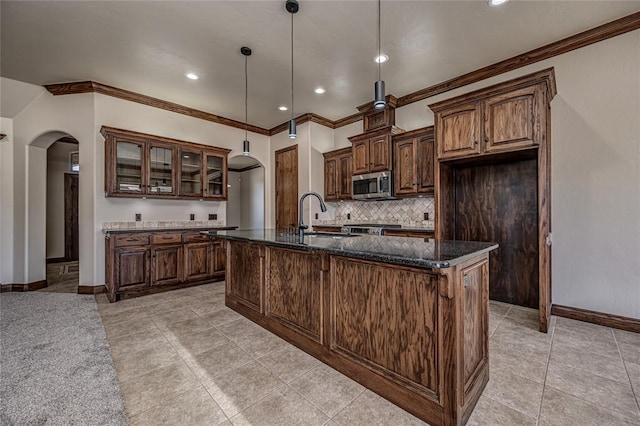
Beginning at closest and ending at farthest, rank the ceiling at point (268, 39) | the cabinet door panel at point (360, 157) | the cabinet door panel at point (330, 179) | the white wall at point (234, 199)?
the ceiling at point (268, 39) < the cabinet door panel at point (360, 157) < the cabinet door panel at point (330, 179) < the white wall at point (234, 199)

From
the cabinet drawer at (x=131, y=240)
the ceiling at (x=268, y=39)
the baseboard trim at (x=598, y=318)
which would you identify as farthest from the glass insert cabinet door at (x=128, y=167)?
the baseboard trim at (x=598, y=318)

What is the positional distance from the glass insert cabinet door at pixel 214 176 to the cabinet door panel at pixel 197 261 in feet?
3.14

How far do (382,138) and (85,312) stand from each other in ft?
15.1

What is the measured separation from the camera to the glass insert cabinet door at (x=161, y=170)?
14.0 ft

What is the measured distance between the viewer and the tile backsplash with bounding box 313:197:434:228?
4398mm

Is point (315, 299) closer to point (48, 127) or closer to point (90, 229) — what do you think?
point (90, 229)

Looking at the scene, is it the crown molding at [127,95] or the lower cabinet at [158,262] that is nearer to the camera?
the lower cabinet at [158,262]

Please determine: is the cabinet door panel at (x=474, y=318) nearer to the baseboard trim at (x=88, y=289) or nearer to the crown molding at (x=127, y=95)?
the baseboard trim at (x=88, y=289)

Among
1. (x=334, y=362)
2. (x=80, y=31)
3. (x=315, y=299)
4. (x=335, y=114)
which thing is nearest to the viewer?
(x=334, y=362)

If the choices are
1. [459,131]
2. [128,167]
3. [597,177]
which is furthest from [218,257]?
[597,177]

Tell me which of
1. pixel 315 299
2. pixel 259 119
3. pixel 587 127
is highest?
pixel 259 119

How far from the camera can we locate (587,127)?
293cm

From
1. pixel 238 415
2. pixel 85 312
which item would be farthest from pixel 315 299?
pixel 85 312

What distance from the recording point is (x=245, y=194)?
366 inches
